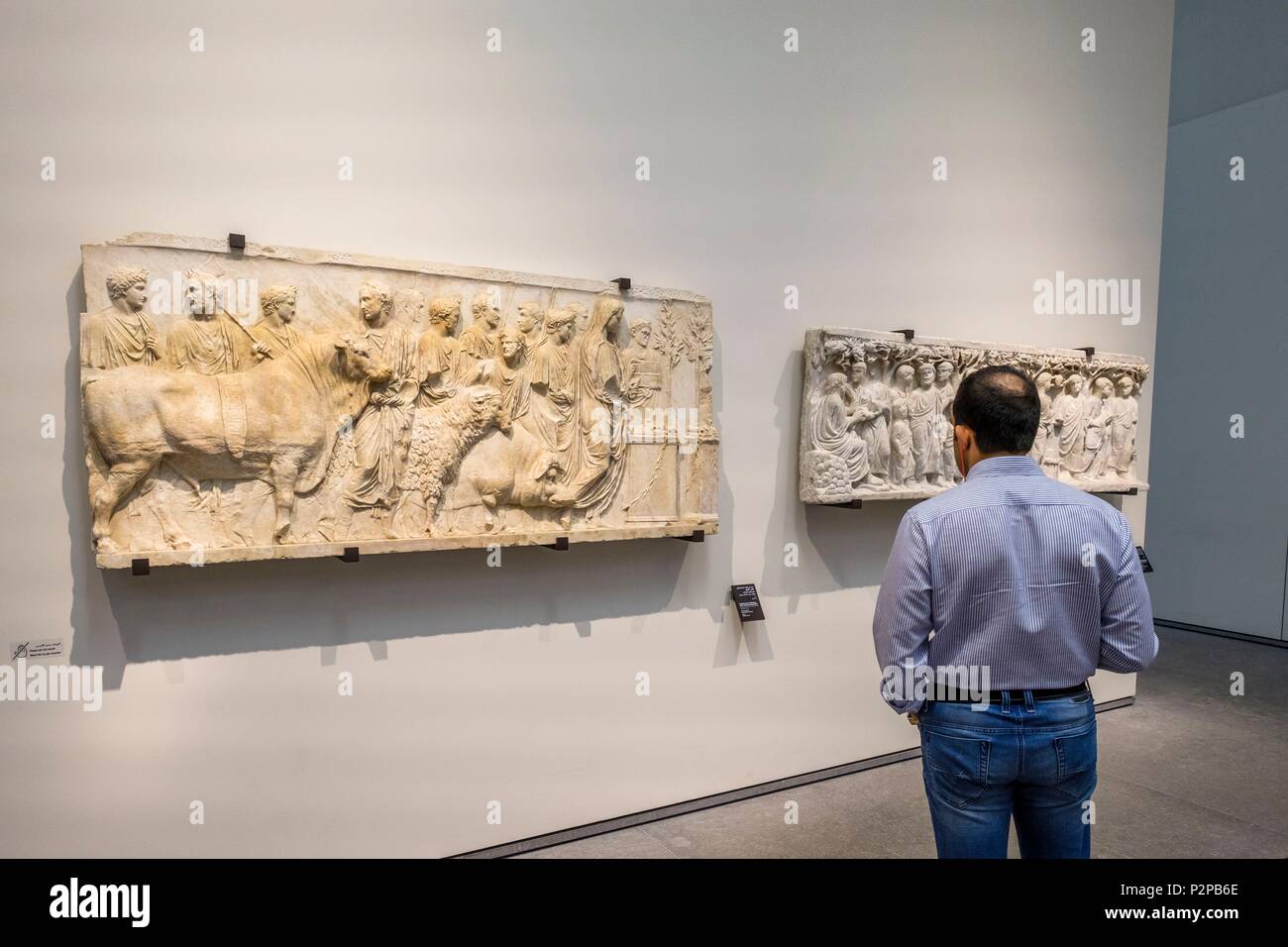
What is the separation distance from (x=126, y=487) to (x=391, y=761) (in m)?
1.77

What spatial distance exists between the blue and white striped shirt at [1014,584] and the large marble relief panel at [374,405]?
7.27 ft

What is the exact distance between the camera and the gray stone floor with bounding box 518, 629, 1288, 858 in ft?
15.7

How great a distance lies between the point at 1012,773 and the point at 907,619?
526mm

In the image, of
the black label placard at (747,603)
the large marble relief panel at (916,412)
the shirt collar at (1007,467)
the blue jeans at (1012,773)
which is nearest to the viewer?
the blue jeans at (1012,773)

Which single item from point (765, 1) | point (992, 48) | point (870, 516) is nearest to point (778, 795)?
point (870, 516)

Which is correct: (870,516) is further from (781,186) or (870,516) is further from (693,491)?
(781,186)

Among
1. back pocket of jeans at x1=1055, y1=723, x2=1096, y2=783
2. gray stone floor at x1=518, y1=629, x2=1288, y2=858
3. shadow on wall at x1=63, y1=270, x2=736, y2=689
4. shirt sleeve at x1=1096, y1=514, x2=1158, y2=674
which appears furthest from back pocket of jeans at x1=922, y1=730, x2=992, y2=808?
shadow on wall at x1=63, y1=270, x2=736, y2=689

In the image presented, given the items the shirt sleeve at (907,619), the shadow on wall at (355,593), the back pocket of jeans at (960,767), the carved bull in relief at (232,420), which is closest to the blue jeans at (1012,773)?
the back pocket of jeans at (960,767)

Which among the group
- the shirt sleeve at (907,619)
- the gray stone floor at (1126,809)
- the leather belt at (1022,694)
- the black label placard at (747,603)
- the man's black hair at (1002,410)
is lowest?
the gray stone floor at (1126,809)

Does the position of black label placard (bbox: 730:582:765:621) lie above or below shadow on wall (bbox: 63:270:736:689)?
below

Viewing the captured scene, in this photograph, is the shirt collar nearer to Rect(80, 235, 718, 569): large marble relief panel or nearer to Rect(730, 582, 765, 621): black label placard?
Rect(80, 235, 718, 569): large marble relief panel

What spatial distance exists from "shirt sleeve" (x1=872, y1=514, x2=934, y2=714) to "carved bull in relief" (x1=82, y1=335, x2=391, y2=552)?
8.11ft

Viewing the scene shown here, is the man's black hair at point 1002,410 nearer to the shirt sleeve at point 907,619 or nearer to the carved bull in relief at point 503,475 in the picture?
the shirt sleeve at point 907,619

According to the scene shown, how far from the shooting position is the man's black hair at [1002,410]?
2766 mm
